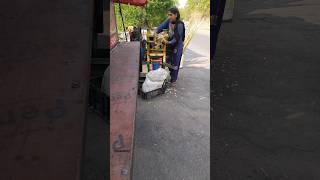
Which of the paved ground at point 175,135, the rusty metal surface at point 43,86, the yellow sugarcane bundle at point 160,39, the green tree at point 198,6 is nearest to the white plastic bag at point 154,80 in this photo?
the paved ground at point 175,135

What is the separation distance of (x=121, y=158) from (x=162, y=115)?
3.03 m

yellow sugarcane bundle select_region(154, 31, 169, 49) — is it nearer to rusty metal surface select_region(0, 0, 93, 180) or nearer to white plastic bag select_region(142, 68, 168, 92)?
white plastic bag select_region(142, 68, 168, 92)

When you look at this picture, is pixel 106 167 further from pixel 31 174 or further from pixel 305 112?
pixel 305 112

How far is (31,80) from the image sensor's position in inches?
42.4

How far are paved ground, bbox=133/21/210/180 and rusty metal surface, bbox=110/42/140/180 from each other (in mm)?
941

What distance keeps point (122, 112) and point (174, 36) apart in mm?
4049

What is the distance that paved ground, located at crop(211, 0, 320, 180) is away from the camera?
9.57ft

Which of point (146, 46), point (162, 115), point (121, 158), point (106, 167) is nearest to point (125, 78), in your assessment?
point (121, 158)

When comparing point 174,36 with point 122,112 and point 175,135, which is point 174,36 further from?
point 122,112

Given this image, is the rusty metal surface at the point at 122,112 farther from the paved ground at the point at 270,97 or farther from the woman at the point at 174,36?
the woman at the point at 174,36

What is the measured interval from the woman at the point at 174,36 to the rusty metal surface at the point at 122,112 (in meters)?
2.47

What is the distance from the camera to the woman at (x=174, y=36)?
266 inches

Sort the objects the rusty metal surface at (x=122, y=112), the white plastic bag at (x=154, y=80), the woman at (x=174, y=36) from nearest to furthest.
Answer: the rusty metal surface at (x=122, y=112) → the white plastic bag at (x=154, y=80) → the woman at (x=174, y=36)

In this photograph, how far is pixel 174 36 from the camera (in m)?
6.83
